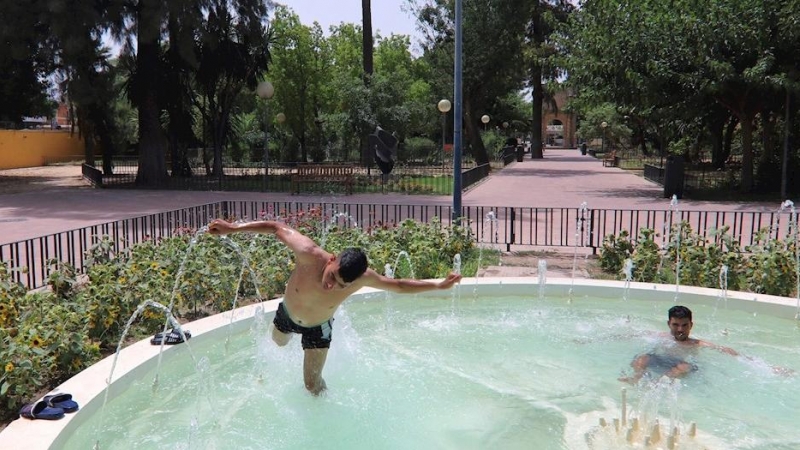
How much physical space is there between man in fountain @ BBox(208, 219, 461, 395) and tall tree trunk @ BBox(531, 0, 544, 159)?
38.8m

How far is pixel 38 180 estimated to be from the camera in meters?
31.8

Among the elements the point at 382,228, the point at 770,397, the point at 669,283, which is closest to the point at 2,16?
the point at 382,228

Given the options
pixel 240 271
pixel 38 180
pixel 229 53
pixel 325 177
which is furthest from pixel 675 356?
pixel 38 180

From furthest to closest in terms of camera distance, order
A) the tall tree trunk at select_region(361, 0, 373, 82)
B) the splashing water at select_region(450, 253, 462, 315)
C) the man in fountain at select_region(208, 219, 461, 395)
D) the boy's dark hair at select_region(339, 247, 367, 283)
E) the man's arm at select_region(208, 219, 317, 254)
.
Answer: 1. the tall tree trunk at select_region(361, 0, 373, 82)
2. the splashing water at select_region(450, 253, 462, 315)
3. the man's arm at select_region(208, 219, 317, 254)
4. the man in fountain at select_region(208, 219, 461, 395)
5. the boy's dark hair at select_region(339, 247, 367, 283)

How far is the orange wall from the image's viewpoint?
41312 mm

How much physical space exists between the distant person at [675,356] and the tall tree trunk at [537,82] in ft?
122

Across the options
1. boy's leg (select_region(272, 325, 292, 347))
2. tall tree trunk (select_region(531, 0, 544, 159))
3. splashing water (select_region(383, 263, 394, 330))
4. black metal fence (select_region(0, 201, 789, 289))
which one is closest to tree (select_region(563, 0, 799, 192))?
black metal fence (select_region(0, 201, 789, 289))

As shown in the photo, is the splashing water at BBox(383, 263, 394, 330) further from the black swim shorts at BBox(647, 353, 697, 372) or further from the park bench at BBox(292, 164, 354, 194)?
the park bench at BBox(292, 164, 354, 194)

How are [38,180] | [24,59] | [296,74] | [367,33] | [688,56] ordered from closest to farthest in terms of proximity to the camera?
[688,56]
[24,59]
[38,180]
[367,33]
[296,74]

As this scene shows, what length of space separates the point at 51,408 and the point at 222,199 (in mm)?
17681

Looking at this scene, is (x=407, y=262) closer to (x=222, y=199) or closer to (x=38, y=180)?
(x=222, y=199)

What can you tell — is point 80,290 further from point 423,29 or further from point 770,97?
point 423,29

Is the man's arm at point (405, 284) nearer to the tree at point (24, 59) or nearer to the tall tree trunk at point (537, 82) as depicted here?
the tree at point (24, 59)

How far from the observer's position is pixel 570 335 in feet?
24.3
